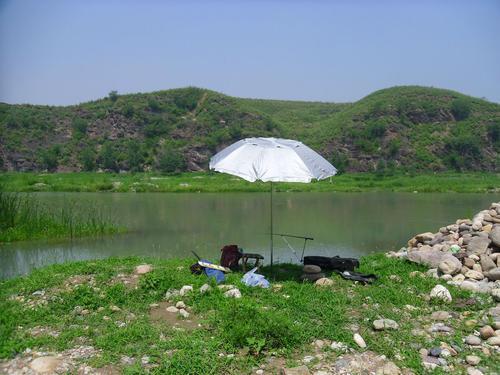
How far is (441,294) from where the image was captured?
664cm

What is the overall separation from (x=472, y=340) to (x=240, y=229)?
40.5ft

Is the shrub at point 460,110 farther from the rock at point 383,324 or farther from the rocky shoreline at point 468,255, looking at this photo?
the rock at point 383,324

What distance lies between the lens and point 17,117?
67.4 m

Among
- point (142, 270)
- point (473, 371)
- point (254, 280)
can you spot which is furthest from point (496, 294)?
point (142, 270)

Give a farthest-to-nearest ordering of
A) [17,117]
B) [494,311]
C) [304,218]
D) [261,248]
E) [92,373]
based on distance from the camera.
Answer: [17,117] → [304,218] → [261,248] → [494,311] → [92,373]

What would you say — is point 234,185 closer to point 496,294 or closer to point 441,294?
point 441,294

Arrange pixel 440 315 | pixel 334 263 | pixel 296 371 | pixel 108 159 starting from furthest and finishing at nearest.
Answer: pixel 108 159, pixel 334 263, pixel 440 315, pixel 296 371

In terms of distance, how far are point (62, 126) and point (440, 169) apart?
54.7m

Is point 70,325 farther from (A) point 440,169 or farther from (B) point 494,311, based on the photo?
(A) point 440,169

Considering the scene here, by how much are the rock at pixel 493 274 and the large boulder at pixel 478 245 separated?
2.81 feet

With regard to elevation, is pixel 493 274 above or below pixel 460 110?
below

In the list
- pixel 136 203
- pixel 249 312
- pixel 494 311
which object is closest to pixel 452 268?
pixel 494 311

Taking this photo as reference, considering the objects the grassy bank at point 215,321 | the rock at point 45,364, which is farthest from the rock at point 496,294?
the rock at point 45,364

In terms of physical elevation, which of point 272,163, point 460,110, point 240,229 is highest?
point 460,110
